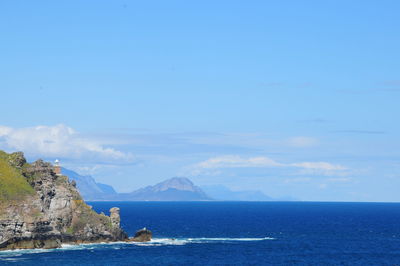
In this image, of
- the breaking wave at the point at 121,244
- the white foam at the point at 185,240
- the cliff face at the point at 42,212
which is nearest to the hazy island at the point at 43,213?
the cliff face at the point at 42,212

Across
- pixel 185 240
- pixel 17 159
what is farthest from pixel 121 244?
pixel 17 159

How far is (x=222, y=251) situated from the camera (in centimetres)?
16200

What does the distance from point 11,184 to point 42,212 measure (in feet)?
34.2

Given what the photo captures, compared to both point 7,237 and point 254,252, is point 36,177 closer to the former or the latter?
point 7,237

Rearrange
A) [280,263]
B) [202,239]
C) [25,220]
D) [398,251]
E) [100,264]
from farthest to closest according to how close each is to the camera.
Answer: [202,239], [398,251], [25,220], [280,263], [100,264]

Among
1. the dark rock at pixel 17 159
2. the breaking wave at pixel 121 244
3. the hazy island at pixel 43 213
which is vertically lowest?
the breaking wave at pixel 121 244

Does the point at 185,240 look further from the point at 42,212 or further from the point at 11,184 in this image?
the point at 11,184

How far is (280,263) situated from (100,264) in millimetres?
37041

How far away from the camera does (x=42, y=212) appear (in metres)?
161

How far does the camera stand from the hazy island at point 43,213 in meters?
154

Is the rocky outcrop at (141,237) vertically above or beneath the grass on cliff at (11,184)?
beneath

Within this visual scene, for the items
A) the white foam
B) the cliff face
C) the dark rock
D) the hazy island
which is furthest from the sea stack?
the dark rock

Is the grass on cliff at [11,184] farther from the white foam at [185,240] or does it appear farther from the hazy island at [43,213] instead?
the white foam at [185,240]

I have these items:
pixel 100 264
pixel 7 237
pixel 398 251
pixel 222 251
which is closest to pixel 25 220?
pixel 7 237
